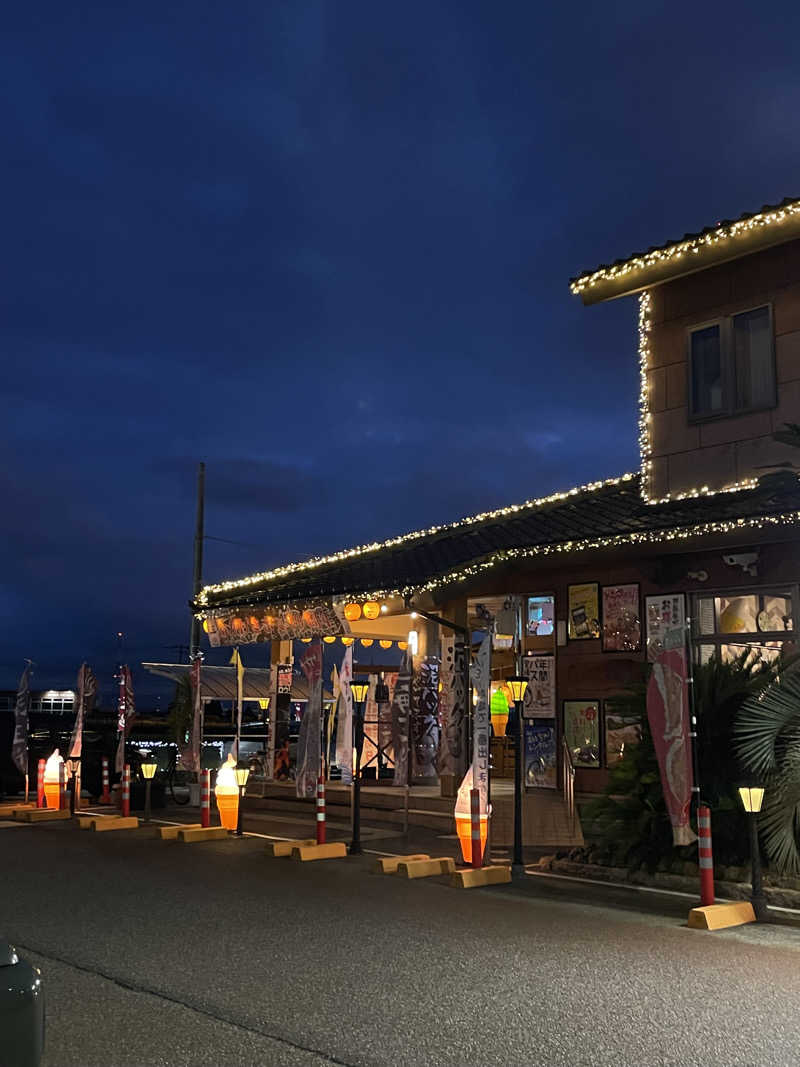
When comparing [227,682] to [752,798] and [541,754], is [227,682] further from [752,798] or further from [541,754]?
[752,798]

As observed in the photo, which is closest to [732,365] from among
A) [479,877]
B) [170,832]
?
[479,877]

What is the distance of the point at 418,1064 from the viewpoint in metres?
5.32

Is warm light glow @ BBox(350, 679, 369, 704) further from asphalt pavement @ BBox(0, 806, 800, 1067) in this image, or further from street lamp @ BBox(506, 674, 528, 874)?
asphalt pavement @ BBox(0, 806, 800, 1067)

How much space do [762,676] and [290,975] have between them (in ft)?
21.5

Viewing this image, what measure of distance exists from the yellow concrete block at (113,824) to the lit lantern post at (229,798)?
1785 mm

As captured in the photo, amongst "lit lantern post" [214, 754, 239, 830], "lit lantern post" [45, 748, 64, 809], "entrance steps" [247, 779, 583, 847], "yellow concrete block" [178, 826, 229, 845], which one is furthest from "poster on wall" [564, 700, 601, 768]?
"lit lantern post" [45, 748, 64, 809]

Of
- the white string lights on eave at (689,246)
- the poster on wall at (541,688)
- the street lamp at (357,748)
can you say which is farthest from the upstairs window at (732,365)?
the street lamp at (357,748)

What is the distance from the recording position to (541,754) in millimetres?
16797

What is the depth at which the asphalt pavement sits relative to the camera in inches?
221

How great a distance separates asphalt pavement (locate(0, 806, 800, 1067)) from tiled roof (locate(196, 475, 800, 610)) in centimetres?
499

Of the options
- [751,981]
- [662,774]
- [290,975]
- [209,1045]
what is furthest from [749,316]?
[209,1045]

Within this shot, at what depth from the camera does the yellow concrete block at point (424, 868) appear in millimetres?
11633

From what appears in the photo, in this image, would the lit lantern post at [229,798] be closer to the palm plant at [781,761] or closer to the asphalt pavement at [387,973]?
the asphalt pavement at [387,973]

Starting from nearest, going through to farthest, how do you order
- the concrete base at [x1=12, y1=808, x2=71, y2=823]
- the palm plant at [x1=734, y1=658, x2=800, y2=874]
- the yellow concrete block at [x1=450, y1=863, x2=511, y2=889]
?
the palm plant at [x1=734, y1=658, x2=800, y2=874], the yellow concrete block at [x1=450, y1=863, x2=511, y2=889], the concrete base at [x1=12, y1=808, x2=71, y2=823]
